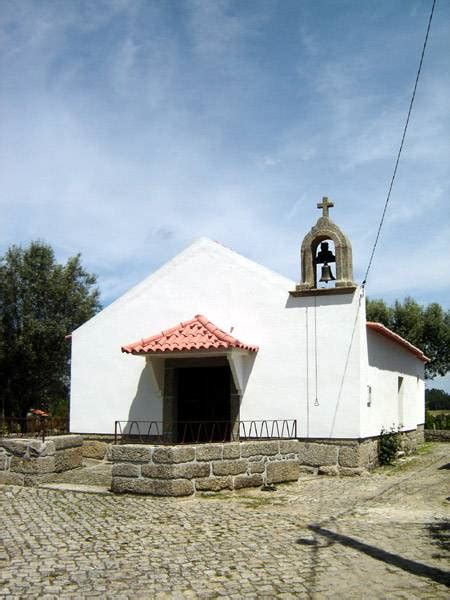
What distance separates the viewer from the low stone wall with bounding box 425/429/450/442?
21.1 meters

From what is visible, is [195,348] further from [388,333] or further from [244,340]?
[388,333]

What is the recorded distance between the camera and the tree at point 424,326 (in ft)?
98.3

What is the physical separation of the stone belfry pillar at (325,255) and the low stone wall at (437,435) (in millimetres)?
11510

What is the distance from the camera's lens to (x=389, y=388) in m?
14.9

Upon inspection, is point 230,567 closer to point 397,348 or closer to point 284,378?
point 284,378

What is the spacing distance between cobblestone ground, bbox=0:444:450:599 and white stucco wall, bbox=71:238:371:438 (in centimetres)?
223

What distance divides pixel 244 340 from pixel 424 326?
65.5ft

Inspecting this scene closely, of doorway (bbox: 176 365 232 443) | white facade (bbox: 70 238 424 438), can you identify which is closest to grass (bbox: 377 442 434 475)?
white facade (bbox: 70 238 424 438)

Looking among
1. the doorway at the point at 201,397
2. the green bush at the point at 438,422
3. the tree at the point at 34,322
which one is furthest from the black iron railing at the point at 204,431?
the green bush at the point at 438,422

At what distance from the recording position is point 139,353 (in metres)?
11.9

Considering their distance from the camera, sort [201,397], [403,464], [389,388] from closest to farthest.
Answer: [201,397]
[403,464]
[389,388]

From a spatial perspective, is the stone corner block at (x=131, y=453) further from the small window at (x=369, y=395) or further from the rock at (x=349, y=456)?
the small window at (x=369, y=395)

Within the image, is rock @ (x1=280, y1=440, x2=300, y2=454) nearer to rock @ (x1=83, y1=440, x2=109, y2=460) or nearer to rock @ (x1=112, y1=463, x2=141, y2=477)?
rock @ (x1=112, y1=463, x2=141, y2=477)

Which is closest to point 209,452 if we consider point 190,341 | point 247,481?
point 247,481
